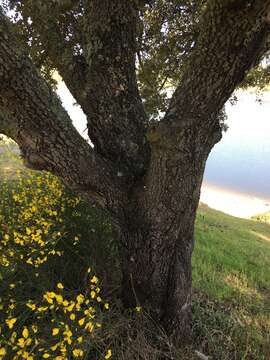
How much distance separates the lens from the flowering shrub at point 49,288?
121 inches

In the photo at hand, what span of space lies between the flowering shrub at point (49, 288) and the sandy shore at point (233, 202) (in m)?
21.1

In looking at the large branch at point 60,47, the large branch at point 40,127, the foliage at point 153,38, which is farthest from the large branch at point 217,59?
the foliage at point 153,38

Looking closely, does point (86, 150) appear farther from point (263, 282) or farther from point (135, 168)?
point (263, 282)

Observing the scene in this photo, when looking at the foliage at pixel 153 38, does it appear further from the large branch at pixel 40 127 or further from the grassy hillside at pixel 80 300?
the grassy hillside at pixel 80 300

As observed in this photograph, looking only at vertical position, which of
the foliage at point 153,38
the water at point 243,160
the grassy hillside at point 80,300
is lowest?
the grassy hillside at point 80,300

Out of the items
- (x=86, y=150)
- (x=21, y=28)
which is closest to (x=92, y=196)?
(x=86, y=150)

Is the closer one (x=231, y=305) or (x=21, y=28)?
(x=21, y=28)

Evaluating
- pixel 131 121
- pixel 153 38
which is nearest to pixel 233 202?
pixel 153 38

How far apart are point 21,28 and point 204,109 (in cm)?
317

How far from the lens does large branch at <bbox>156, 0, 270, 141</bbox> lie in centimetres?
305

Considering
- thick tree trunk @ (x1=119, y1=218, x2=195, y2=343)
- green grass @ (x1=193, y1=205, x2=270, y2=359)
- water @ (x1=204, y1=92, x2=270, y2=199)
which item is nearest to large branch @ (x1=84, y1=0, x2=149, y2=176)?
thick tree trunk @ (x1=119, y1=218, x2=195, y2=343)

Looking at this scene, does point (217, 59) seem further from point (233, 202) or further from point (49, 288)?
point (233, 202)

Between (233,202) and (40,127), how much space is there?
25.3m

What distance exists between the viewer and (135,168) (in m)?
4.04
